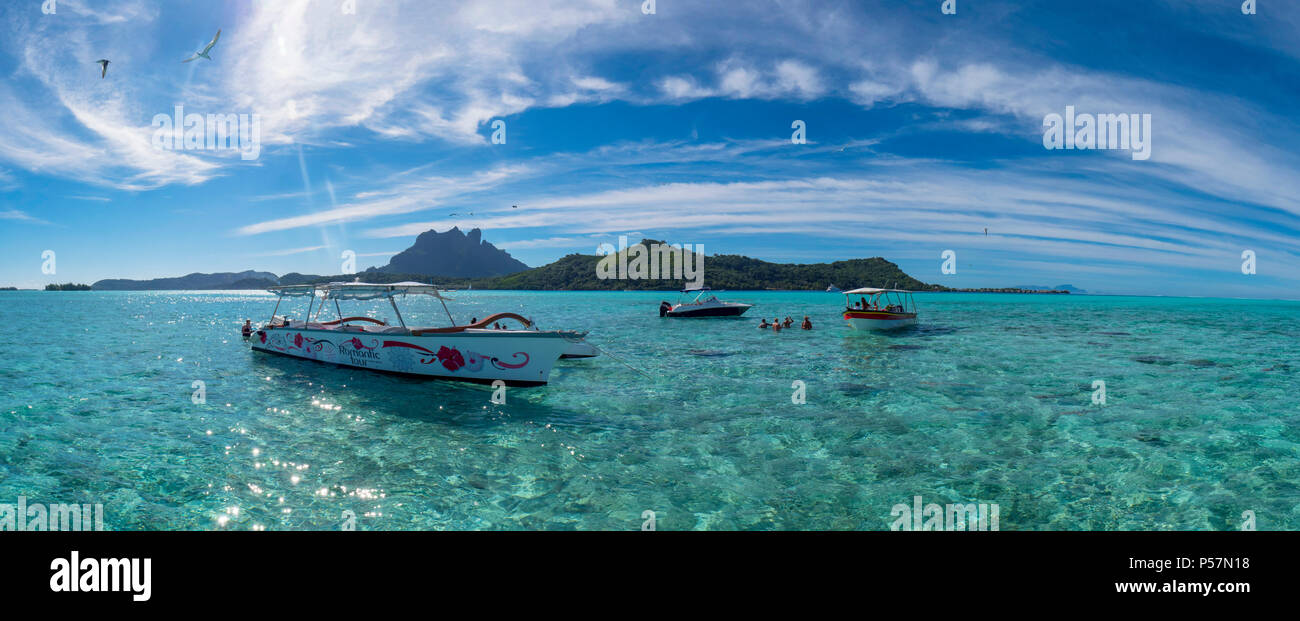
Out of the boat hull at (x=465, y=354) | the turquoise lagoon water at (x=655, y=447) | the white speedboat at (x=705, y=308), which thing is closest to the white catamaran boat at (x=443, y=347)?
the boat hull at (x=465, y=354)

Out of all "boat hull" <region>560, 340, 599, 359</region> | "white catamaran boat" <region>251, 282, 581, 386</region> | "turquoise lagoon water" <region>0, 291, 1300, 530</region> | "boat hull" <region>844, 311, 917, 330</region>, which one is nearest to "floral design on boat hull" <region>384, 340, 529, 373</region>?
"white catamaran boat" <region>251, 282, 581, 386</region>

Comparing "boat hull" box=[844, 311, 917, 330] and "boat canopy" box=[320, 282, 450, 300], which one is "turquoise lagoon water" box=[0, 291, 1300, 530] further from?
"boat hull" box=[844, 311, 917, 330]

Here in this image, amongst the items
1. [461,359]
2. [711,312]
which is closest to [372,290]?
[461,359]

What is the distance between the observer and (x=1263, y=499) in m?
8.49

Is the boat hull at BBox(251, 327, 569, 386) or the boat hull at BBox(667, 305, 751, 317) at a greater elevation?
the boat hull at BBox(667, 305, 751, 317)

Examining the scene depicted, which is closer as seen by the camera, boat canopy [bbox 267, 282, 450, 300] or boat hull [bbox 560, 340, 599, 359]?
boat canopy [bbox 267, 282, 450, 300]

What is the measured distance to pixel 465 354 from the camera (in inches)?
640

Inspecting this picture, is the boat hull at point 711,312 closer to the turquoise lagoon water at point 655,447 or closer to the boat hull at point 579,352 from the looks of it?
the boat hull at point 579,352

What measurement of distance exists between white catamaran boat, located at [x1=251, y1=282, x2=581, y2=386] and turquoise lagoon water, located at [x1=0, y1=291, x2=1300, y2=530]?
1.90 feet

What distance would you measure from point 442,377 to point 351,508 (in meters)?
9.48

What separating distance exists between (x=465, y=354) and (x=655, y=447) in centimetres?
800

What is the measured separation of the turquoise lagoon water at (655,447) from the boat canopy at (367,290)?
2.77 metres

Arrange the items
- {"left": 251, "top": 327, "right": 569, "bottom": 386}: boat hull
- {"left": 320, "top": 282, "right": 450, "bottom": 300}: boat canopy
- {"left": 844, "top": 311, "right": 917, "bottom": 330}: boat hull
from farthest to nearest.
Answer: {"left": 844, "top": 311, "right": 917, "bottom": 330}: boat hull < {"left": 320, "top": 282, "right": 450, "bottom": 300}: boat canopy < {"left": 251, "top": 327, "right": 569, "bottom": 386}: boat hull

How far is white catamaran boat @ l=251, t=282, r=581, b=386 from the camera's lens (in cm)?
1579
